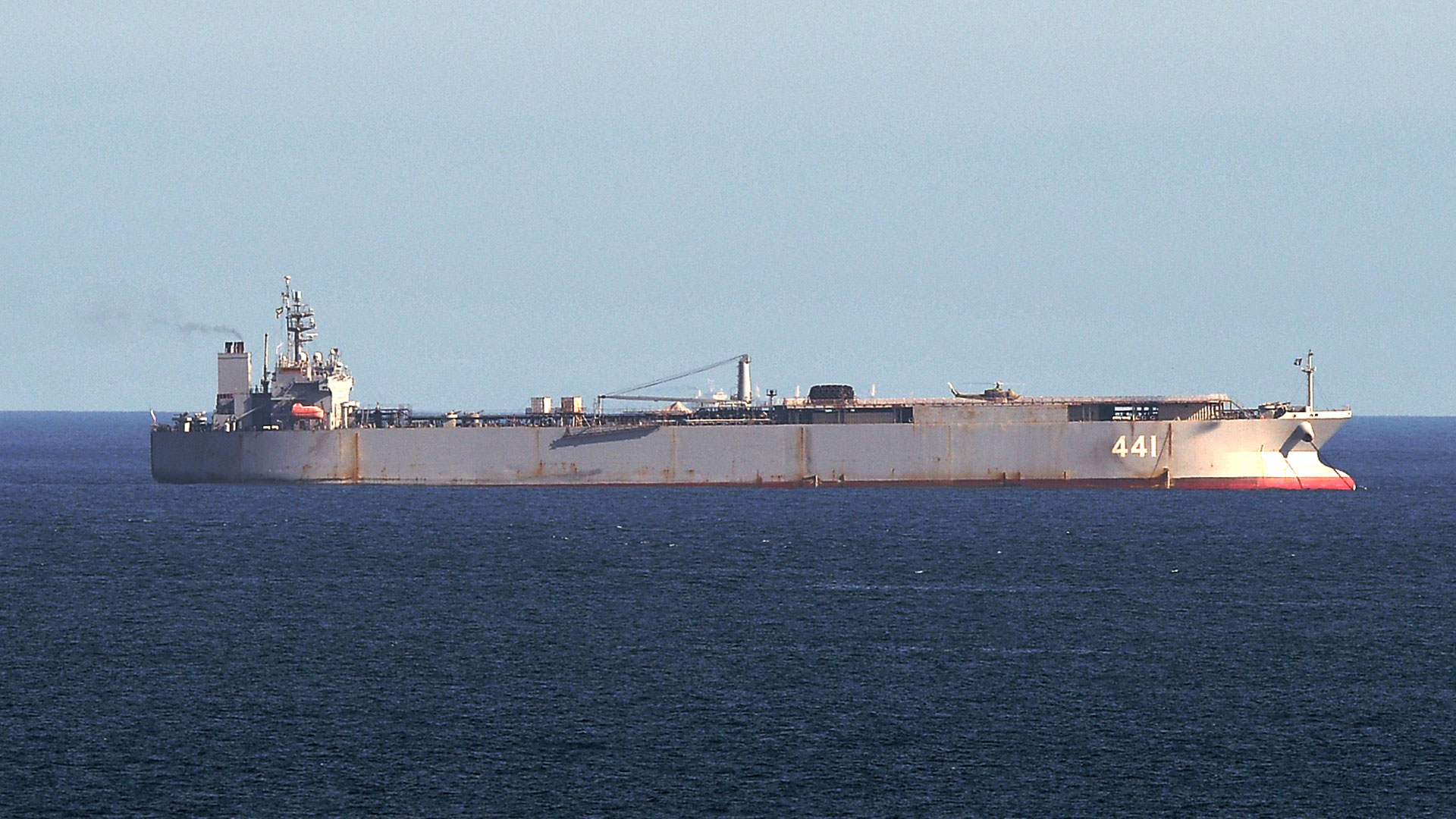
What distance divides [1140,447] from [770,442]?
16.5 m

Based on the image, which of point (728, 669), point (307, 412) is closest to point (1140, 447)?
point (307, 412)

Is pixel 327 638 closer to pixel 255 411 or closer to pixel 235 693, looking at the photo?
pixel 235 693

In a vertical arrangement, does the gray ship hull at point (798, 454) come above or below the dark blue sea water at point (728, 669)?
Answer: above

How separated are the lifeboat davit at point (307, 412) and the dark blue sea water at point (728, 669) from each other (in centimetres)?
993

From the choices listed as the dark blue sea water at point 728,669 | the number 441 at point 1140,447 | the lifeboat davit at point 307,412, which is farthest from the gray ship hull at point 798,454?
the dark blue sea water at point 728,669

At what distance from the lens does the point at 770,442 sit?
78.1 metres

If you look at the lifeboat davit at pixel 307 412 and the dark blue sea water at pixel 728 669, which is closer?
the dark blue sea water at pixel 728 669

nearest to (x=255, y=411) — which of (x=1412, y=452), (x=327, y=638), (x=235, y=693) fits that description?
(x=327, y=638)

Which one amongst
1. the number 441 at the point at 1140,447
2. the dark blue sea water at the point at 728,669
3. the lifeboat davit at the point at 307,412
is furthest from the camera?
the lifeboat davit at the point at 307,412

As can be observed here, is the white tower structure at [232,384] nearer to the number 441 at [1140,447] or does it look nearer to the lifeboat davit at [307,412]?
the lifeboat davit at [307,412]

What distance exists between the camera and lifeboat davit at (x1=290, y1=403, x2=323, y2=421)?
79.9 meters

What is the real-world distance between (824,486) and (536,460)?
1341 centimetres

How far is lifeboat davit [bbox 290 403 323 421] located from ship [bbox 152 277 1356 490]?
4.2 inches

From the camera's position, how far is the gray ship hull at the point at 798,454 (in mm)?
75812
